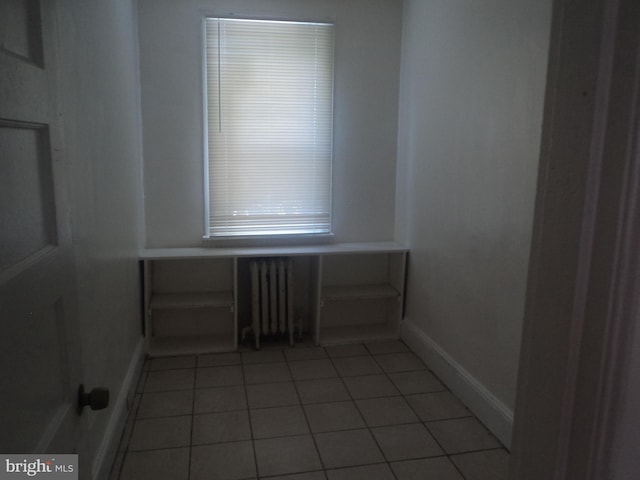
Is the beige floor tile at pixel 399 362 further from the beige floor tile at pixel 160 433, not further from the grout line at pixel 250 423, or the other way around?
the beige floor tile at pixel 160 433

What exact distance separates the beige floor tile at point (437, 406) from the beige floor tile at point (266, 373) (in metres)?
0.81

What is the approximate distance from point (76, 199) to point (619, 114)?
1.69 metres

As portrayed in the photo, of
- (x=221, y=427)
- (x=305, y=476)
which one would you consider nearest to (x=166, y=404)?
(x=221, y=427)

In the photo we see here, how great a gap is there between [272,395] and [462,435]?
1.08 meters

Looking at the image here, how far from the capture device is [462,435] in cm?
246

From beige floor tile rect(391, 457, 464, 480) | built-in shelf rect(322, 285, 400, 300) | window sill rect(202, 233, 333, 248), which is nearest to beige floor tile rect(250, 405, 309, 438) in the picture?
beige floor tile rect(391, 457, 464, 480)

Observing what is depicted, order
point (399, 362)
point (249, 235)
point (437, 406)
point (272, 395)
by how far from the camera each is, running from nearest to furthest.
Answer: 1. point (437, 406)
2. point (272, 395)
3. point (399, 362)
4. point (249, 235)

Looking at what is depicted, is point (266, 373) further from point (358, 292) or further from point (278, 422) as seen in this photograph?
point (358, 292)

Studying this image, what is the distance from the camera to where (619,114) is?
551 millimetres

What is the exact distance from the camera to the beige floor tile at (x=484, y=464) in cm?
215

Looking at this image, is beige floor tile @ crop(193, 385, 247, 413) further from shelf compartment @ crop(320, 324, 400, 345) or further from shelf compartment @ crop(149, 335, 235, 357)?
shelf compartment @ crop(320, 324, 400, 345)

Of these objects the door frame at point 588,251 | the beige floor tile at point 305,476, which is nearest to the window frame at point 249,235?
the beige floor tile at point 305,476

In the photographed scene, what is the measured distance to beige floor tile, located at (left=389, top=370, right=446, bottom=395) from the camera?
294 centimetres

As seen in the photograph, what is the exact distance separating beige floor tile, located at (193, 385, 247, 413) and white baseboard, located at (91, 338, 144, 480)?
38cm
